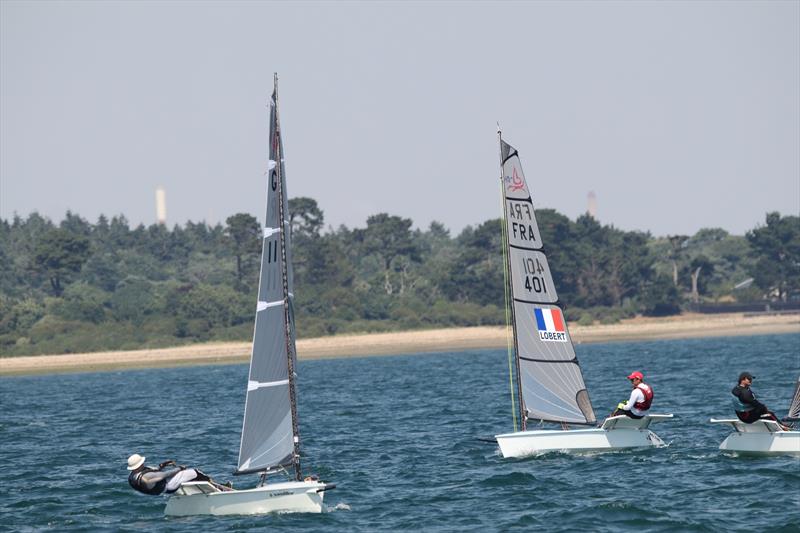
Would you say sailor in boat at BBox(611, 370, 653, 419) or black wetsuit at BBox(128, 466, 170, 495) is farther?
sailor in boat at BBox(611, 370, 653, 419)

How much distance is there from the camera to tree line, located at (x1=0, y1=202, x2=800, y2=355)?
119906 millimetres

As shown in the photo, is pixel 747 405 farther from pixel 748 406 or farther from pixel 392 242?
pixel 392 242

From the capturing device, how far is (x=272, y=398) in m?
25.1

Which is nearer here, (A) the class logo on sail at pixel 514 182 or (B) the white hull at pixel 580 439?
(B) the white hull at pixel 580 439

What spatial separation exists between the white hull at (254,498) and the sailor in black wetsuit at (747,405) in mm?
10284

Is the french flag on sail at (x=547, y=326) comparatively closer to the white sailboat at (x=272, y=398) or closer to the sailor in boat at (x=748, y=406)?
the sailor in boat at (x=748, y=406)

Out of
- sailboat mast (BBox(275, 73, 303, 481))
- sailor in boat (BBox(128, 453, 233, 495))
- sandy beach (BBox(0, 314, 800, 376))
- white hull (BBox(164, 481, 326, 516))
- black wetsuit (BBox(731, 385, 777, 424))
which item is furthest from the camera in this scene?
sandy beach (BBox(0, 314, 800, 376))

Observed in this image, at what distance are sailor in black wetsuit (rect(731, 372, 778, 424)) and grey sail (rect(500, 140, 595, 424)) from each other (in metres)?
4.47

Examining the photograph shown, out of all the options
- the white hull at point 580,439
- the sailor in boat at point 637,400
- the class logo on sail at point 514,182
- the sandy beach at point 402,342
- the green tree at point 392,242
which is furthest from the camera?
the green tree at point 392,242

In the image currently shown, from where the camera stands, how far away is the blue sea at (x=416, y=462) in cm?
2486

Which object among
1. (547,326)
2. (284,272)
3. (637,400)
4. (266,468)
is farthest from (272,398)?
(637,400)

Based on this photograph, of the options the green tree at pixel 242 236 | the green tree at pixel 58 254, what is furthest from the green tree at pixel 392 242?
the green tree at pixel 58 254

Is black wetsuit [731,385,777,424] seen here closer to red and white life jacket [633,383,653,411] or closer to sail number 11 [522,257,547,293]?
red and white life jacket [633,383,653,411]

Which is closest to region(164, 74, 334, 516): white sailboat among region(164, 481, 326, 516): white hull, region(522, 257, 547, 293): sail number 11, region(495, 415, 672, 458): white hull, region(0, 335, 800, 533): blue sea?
region(164, 481, 326, 516): white hull
